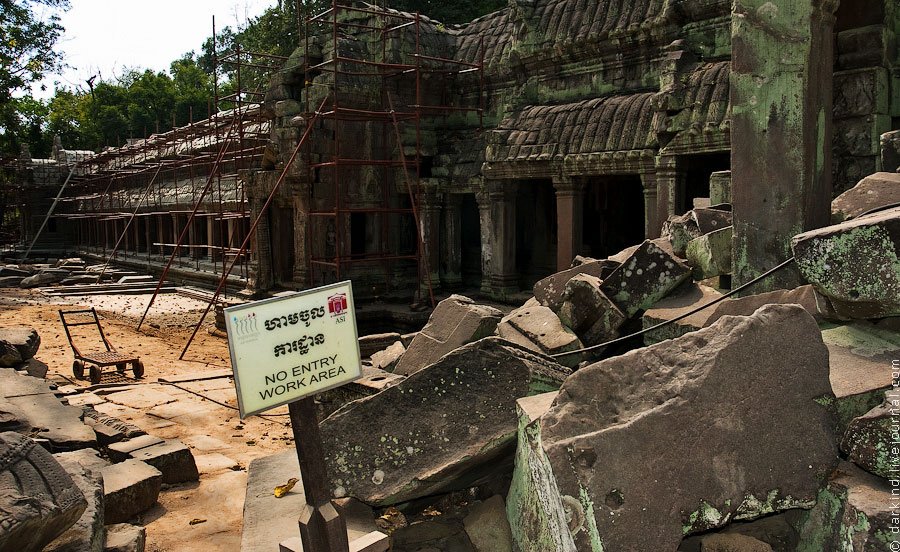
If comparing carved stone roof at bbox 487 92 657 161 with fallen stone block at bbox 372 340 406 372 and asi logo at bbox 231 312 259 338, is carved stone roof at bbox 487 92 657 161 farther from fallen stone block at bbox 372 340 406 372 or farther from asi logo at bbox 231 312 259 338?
asi logo at bbox 231 312 259 338

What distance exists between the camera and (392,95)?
14680 millimetres

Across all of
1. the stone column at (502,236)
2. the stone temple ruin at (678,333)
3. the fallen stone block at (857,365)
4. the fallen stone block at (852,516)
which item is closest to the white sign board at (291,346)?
the stone temple ruin at (678,333)

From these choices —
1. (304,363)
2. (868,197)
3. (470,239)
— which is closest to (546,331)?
(868,197)

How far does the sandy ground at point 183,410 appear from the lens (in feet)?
16.8

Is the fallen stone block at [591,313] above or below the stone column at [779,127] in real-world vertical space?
below

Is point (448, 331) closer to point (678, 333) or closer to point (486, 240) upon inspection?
point (678, 333)

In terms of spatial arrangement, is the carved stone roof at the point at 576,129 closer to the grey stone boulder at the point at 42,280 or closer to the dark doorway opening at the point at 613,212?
the dark doorway opening at the point at 613,212

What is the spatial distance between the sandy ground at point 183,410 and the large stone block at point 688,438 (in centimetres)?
286

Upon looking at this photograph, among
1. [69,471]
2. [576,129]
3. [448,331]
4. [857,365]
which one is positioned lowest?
[69,471]

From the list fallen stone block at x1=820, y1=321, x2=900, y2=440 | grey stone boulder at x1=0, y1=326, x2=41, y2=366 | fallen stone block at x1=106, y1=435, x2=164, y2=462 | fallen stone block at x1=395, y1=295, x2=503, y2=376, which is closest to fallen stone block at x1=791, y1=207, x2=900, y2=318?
fallen stone block at x1=820, y1=321, x2=900, y2=440

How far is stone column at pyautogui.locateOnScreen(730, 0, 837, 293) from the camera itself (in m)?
4.55

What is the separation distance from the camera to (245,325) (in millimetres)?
3078

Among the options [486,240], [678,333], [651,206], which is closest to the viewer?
[678,333]

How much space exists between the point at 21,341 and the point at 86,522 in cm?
Result: 655
